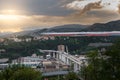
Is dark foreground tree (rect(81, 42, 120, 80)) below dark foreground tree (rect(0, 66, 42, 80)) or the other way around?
the other way around

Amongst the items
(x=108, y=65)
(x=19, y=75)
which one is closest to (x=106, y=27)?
(x=19, y=75)

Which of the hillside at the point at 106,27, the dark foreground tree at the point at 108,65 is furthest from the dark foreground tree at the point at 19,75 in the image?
the hillside at the point at 106,27

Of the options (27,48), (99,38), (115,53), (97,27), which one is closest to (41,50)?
(27,48)

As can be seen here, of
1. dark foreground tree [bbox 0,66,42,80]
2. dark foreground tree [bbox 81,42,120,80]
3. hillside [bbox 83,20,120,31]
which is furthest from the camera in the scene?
hillside [bbox 83,20,120,31]

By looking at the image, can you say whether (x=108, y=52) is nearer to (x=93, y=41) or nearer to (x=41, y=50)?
(x=41, y=50)

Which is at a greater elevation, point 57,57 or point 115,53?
point 115,53

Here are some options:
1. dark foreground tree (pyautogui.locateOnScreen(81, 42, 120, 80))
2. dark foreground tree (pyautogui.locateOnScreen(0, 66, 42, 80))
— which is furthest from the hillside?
dark foreground tree (pyautogui.locateOnScreen(81, 42, 120, 80))

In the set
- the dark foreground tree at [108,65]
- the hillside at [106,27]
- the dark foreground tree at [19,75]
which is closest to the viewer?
the dark foreground tree at [108,65]

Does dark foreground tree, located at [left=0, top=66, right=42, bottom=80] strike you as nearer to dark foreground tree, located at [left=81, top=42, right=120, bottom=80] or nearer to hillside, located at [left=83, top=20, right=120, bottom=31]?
dark foreground tree, located at [left=81, top=42, right=120, bottom=80]

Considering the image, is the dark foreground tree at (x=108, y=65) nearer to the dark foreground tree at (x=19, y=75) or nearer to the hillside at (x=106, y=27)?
the dark foreground tree at (x=19, y=75)

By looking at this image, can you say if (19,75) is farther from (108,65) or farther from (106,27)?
(106,27)

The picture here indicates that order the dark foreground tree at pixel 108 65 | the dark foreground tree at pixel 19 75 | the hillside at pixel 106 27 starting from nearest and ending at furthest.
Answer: the dark foreground tree at pixel 108 65 → the dark foreground tree at pixel 19 75 → the hillside at pixel 106 27
